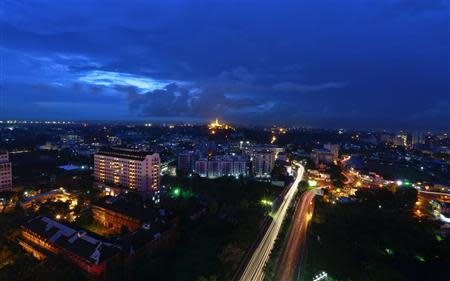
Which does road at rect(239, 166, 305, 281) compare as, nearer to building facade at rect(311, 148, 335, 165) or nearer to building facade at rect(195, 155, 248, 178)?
building facade at rect(195, 155, 248, 178)

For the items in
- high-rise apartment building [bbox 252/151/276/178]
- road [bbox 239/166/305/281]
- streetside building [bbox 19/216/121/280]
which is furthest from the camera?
high-rise apartment building [bbox 252/151/276/178]

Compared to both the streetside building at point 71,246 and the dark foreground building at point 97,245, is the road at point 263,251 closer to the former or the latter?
the dark foreground building at point 97,245

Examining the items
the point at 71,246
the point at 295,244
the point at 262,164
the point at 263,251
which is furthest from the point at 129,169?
the point at 262,164

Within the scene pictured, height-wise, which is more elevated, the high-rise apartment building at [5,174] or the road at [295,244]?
the high-rise apartment building at [5,174]

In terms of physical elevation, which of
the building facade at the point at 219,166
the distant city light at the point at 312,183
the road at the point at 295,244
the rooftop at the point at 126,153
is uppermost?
the rooftop at the point at 126,153

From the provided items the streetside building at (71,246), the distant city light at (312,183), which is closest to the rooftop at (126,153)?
the streetside building at (71,246)

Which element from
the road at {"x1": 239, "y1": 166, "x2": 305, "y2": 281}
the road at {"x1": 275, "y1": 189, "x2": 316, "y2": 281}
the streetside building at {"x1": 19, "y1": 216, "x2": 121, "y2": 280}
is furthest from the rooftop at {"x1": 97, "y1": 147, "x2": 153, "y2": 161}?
the road at {"x1": 275, "y1": 189, "x2": 316, "y2": 281}
